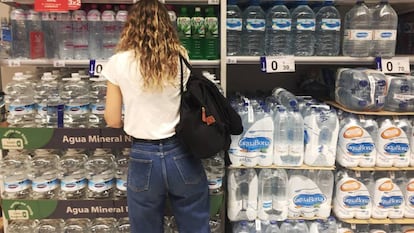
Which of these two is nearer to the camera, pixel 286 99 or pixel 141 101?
pixel 141 101

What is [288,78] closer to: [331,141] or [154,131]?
[331,141]

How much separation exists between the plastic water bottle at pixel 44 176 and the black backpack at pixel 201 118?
42.5 inches

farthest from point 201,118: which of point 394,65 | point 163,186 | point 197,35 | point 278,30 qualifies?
point 394,65

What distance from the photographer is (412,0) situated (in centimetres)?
275

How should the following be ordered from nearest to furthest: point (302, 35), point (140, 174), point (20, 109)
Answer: point (140, 174)
point (20, 109)
point (302, 35)

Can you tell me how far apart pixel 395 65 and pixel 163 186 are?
187 centimetres

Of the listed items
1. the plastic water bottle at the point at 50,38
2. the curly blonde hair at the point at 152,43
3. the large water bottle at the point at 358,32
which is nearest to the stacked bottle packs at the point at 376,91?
the large water bottle at the point at 358,32

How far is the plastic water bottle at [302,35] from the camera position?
2646mm

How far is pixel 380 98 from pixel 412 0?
93 cm

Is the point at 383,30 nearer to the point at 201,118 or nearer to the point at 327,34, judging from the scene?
the point at 327,34

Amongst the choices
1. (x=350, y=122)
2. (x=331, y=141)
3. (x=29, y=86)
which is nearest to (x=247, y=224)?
(x=331, y=141)

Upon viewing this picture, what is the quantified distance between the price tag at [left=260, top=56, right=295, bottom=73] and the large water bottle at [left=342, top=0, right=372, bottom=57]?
470 millimetres

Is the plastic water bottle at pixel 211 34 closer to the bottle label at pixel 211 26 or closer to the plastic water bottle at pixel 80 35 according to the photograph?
the bottle label at pixel 211 26

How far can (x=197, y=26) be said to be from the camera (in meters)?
2.52
